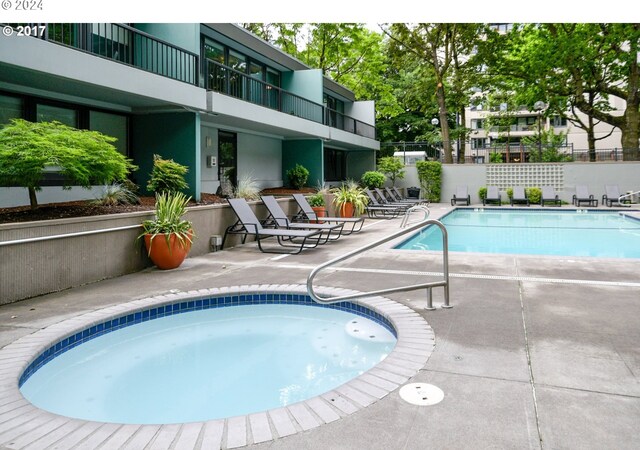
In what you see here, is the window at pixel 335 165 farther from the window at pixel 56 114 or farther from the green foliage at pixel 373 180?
the window at pixel 56 114

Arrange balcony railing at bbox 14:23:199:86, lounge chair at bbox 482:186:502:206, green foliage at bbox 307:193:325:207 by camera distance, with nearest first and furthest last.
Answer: balcony railing at bbox 14:23:199:86
green foliage at bbox 307:193:325:207
lounge chair at bbox 482:186:502:206

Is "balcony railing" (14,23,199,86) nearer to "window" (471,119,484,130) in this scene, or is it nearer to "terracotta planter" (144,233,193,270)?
"terracotta planter" (144,233,193,270)

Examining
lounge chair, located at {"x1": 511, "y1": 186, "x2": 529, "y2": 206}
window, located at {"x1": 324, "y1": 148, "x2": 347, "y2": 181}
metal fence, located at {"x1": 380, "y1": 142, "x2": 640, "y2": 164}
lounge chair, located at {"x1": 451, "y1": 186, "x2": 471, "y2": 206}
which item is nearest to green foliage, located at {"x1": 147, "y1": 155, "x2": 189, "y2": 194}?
window, located at {"x1": 324, "y1": 148, "x2": 347, "y2": 181}

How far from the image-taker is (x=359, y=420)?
8.46 feet

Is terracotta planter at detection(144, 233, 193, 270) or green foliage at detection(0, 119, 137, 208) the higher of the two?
green foliage at detection(0, 119, 137, 208)

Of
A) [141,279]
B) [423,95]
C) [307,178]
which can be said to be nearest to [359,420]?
[141,279]

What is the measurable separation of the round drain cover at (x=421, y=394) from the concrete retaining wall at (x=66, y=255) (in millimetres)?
4861

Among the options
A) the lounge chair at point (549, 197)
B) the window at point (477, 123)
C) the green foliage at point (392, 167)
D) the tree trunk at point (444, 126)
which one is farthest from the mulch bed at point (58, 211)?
the window at point (477, 123)

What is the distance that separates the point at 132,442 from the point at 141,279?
4747mm

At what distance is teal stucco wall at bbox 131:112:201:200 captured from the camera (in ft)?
37.4

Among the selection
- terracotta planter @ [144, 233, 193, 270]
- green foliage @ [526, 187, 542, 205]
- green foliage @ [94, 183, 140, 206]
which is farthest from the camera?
green foliage @ [526, 187, 542, 205]

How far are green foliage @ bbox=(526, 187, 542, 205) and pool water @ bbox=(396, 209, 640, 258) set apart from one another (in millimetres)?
3415
